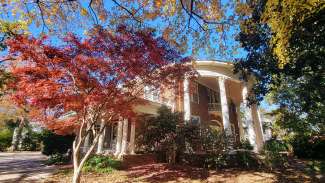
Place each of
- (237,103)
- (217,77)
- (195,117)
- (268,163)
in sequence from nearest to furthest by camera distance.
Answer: (268,163), (217,77), (195,117), (237,103)

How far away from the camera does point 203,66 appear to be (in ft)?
62.0

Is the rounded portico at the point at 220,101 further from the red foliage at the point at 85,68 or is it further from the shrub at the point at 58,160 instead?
the shrub at the point at 58,160

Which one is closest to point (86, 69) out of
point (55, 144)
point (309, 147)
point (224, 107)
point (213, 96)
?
point (55, 144)

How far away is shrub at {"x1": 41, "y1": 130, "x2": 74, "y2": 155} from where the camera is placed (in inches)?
619

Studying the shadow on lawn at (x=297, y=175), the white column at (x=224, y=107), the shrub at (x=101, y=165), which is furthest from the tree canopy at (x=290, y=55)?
the shrub at (x=101, y=165)

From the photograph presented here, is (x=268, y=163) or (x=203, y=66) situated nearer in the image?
(x=268, y=163)

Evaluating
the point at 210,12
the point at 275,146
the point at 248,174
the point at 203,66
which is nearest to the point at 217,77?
the point at 203,66

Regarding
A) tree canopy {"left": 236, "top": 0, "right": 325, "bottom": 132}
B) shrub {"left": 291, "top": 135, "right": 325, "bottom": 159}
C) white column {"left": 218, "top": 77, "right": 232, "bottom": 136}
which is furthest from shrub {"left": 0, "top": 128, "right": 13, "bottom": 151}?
shrub {"left": 291, "top": 135, "right": 325, "bottom": 159}

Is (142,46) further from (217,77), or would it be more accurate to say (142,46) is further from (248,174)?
(217,77)

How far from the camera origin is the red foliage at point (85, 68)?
24.5ft

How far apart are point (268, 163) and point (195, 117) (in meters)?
9.38

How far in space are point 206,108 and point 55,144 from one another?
45.3 ft

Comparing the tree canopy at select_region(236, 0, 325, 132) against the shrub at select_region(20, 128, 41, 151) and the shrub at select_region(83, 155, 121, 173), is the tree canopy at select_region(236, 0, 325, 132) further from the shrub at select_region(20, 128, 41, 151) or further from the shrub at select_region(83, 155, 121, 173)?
the shrub at select_region(20, 128, 41, 151)

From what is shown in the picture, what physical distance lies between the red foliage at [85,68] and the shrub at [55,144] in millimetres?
8182
